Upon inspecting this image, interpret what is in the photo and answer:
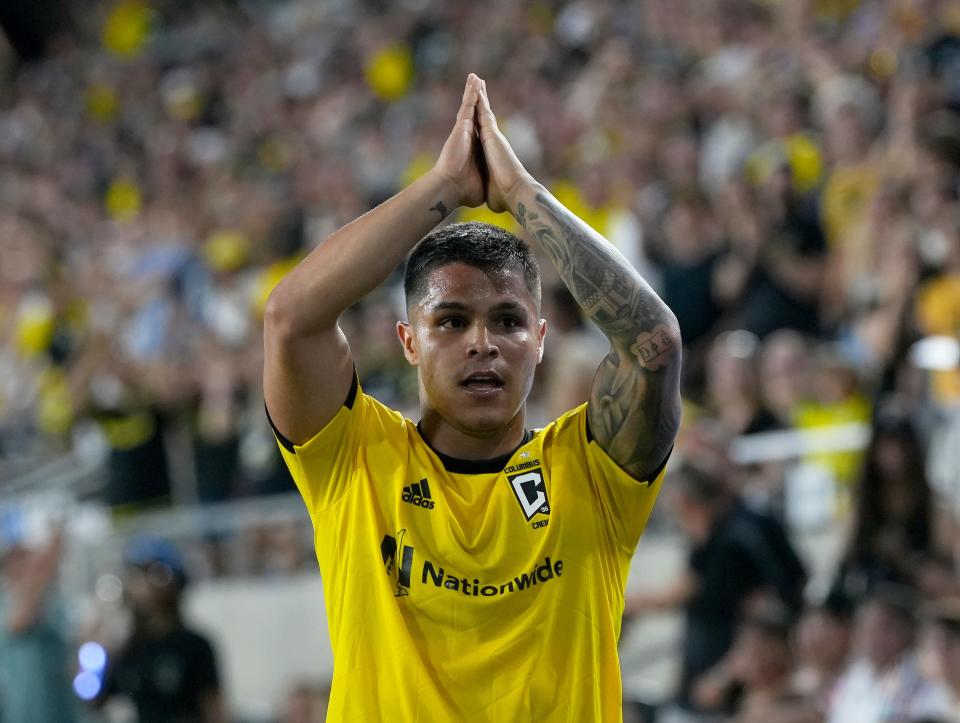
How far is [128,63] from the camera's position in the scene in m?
16.8

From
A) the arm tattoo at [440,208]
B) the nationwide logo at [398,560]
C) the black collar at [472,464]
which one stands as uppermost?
the arm tattoo at [440,208]

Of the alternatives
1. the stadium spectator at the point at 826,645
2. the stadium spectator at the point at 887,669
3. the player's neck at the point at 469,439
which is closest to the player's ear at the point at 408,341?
the player's neck at the point at 469,439

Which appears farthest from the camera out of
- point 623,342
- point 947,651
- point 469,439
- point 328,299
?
point 947,651

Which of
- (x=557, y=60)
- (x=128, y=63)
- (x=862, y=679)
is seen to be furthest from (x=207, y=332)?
(x=128, y=63)

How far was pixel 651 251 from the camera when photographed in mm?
8719

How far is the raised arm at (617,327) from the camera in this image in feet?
10.1

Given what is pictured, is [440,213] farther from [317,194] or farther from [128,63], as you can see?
[128,63]

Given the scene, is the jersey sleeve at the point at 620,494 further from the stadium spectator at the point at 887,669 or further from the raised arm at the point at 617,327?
the stadium spectator at the point at 887,669

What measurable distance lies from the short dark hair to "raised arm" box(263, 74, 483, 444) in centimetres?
11

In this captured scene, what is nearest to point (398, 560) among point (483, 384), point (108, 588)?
point (483, 384)

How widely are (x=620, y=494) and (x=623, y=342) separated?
331 millimetres

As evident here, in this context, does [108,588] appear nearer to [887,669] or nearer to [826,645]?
[826,645]

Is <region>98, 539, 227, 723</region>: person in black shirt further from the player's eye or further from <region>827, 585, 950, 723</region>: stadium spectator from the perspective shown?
the player's eye

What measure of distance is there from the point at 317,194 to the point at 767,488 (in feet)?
16.8
